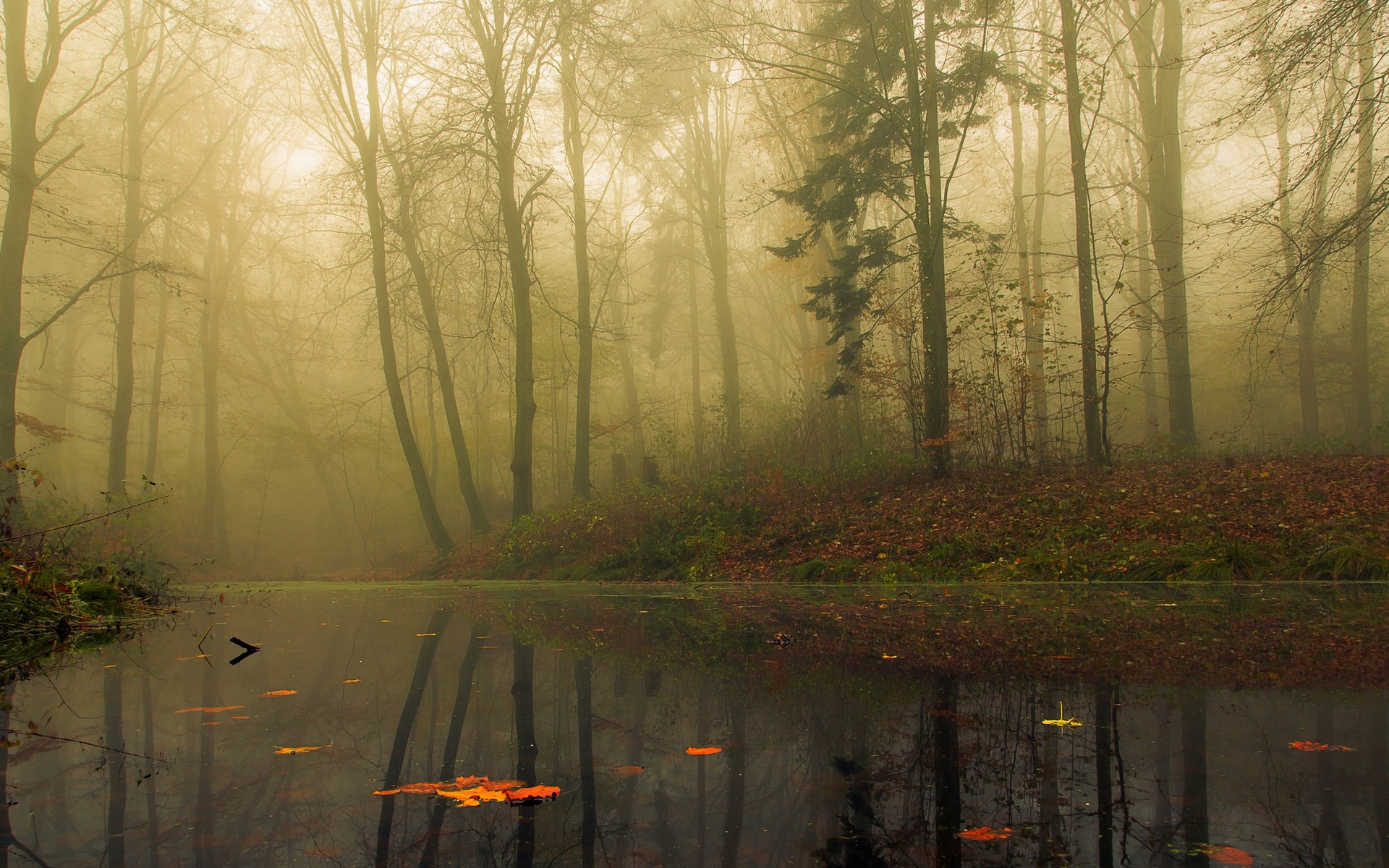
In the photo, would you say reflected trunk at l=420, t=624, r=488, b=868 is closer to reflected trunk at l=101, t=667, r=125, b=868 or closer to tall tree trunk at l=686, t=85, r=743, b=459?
reflected trunk at l=101, t=667, r=125, b=868

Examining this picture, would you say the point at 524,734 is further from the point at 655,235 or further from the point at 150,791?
the point at 655,235

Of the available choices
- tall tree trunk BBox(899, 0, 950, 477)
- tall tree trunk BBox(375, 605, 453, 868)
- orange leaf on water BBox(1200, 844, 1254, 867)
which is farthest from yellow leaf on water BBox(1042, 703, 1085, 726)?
tall tree trunk BBox(899, 0, 950, 477)

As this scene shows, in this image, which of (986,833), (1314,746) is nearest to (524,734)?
(986,833)

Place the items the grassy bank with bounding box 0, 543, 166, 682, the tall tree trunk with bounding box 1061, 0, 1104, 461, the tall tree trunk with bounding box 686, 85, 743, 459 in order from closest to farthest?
the grassy bank with bounding box 0, 543, 166, 682 < the tall tree trunk with bounding box 1061, 0, 1104, 461 < the tall tree trunk with bounding box 686, 85, 743, 459

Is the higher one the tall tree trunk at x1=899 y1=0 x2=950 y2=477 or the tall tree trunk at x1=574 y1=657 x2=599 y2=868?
the tall tree trunk at x1=899 y1=0 x2=950 y2=477

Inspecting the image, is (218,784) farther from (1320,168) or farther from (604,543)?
(1320,168)

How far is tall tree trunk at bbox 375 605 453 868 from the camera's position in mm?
2088

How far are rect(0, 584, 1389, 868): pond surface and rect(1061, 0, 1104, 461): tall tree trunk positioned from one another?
31.5 ft

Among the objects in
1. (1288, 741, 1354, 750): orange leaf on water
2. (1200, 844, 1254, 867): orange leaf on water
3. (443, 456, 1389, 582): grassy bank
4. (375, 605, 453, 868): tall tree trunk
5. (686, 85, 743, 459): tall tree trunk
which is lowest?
(375, 605, 453, 868): tall tree trunk

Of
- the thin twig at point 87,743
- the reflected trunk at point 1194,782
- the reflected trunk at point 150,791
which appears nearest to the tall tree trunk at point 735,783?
the reflected trunk at point 1194,782

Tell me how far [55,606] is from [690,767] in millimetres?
5256

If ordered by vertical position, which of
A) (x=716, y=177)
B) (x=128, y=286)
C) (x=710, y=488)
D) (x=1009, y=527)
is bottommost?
(x=1009, y=527)

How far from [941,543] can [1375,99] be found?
6.96 metres

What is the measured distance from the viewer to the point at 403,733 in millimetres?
3143
